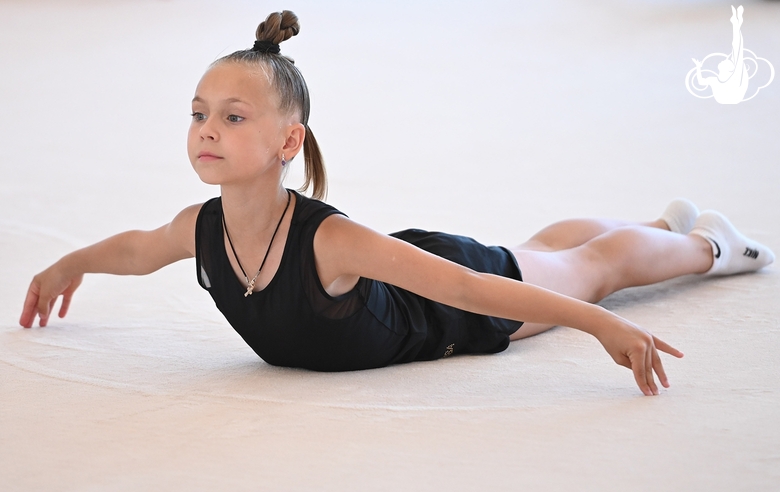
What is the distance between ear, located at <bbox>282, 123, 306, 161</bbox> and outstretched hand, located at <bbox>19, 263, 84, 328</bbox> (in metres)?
A: 0.58

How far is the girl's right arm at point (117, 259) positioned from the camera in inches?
57.6

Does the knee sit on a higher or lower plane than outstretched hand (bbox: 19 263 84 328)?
higher

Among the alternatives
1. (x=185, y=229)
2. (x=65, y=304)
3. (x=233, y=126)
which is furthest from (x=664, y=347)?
(x=65, y=304)

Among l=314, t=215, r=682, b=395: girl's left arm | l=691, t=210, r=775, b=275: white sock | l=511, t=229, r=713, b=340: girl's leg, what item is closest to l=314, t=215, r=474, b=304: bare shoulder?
l=314, t=215, r=682, b=395: girl's left arm

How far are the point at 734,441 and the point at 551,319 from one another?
278 mm

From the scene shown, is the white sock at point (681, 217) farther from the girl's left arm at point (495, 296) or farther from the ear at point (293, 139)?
the ear at point (293, 139)

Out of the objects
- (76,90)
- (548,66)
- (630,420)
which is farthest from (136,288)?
(548,66)

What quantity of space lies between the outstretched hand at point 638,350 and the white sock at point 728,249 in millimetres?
753

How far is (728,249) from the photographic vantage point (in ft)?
6.16

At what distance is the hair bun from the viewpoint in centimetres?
130

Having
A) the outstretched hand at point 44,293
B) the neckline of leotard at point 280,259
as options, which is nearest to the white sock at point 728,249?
the neckline of leotard at point 280,259

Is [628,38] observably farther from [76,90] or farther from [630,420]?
[630,420]

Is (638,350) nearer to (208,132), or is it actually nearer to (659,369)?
(659,369)

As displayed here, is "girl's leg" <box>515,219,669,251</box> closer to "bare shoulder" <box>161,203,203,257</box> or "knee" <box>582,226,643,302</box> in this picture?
"knee" <box>582,226,643,302</box>
